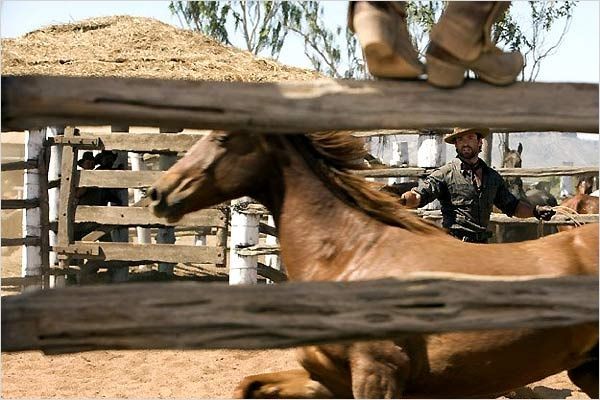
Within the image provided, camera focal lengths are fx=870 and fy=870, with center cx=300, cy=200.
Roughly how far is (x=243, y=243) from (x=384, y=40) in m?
7.50

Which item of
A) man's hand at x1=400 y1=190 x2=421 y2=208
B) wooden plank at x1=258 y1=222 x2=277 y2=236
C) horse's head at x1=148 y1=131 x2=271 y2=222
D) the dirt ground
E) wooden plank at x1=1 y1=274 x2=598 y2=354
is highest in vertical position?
horse's head at x1=148 y1=131 x2=271 y2=222

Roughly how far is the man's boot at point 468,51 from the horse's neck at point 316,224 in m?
1.50

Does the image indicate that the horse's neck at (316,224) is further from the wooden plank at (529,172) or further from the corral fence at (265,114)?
the wooden plank at (529,172)

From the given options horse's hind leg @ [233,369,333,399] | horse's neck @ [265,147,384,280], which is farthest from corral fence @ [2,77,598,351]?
horse's hind leg @ [233,369,333,399]

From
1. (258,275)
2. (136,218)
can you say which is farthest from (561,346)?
(136,218)

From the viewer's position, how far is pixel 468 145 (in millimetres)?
6379

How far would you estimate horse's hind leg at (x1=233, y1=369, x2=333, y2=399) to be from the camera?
14.0 feet

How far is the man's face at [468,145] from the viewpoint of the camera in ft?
20.8

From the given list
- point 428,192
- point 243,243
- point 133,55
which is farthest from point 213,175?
point 133,55

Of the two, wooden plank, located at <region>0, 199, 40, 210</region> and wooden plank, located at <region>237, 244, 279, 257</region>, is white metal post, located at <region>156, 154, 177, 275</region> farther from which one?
wooden plank, located at <region>237, 244, 279, 257</region>

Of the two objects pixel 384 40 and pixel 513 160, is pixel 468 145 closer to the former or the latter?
pixel 384 40

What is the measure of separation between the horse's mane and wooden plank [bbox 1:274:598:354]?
5.38 feet

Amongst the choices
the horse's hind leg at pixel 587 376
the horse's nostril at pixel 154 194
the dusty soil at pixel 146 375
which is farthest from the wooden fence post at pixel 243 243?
the horse's hind leg at pixel 587 376

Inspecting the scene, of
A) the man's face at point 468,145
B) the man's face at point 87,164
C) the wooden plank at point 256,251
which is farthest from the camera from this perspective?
the man's face at point 87,164
